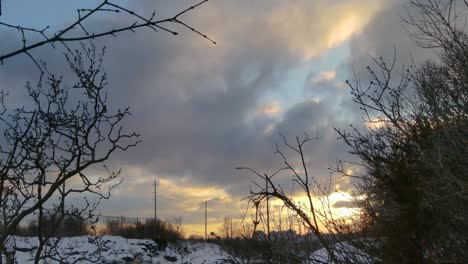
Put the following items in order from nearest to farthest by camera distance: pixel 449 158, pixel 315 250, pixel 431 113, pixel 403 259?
pixel 403 259 < pixel 315 250 < pixel 449 158 < pixel 431 113

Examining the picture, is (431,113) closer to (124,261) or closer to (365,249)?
(365,249)

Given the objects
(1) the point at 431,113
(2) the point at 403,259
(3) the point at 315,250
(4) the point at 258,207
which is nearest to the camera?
(2) the point at 403,259

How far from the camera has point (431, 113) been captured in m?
13.3

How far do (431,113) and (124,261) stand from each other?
86.7ft

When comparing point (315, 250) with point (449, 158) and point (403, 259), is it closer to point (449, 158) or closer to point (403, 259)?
point (403, 259)

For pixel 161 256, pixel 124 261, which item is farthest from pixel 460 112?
pixel 161 256

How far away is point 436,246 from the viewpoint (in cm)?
635

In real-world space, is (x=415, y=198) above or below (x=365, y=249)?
above

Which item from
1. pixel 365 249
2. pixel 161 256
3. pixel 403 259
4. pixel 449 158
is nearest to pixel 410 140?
pixel 449 158

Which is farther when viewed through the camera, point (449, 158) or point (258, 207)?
point (449, 158)

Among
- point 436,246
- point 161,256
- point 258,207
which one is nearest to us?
point 258,207

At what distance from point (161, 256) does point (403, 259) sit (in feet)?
119

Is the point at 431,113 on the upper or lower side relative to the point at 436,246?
upper

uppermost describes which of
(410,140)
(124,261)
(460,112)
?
(460,112)
